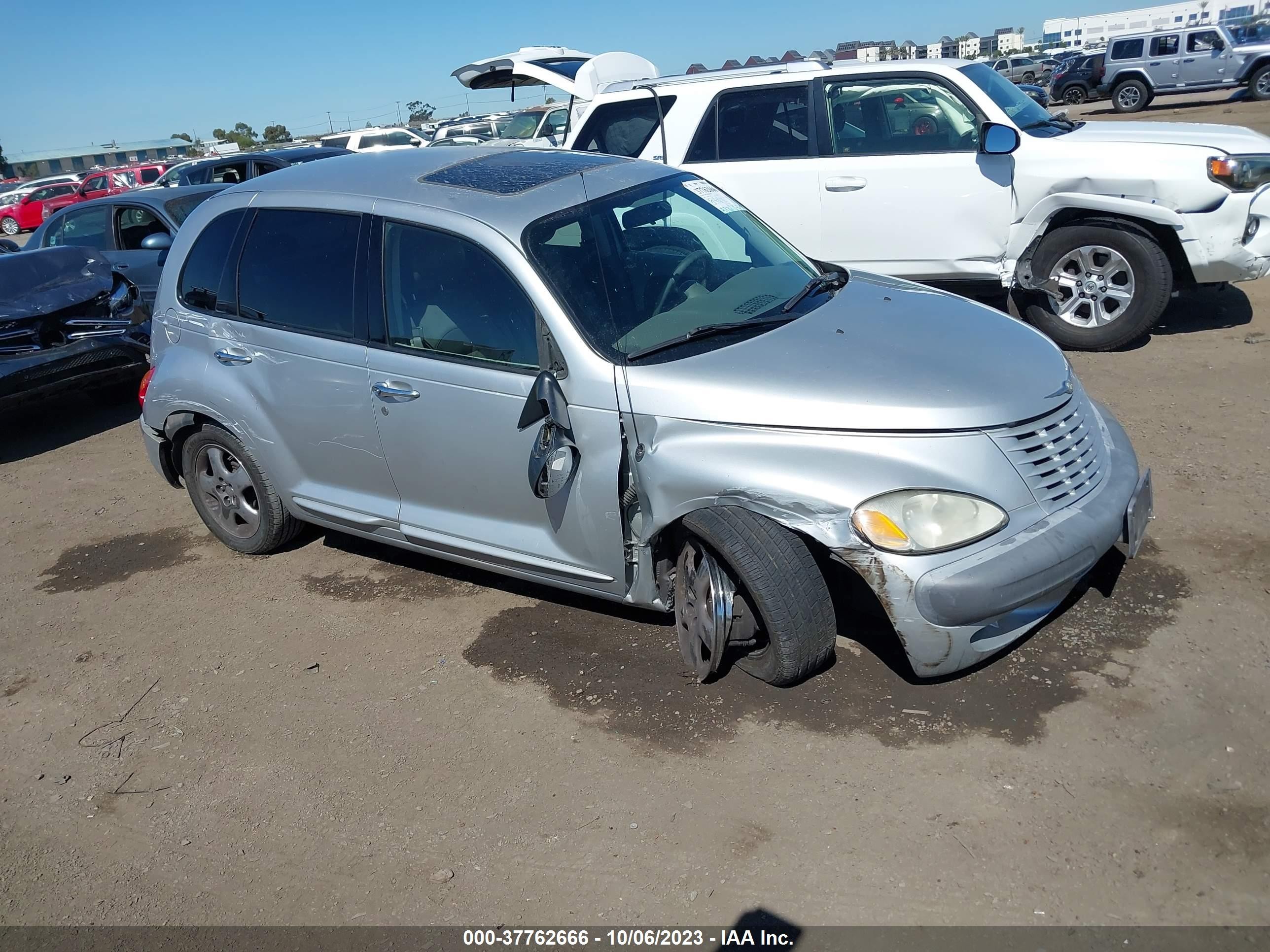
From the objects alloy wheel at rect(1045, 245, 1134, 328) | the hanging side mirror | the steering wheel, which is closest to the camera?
the hanging side mirror

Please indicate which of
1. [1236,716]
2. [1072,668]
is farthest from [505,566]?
[1236,716]

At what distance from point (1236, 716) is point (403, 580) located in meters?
3.45

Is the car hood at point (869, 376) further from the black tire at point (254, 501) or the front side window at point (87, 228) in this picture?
the front side window at point (87, 228)

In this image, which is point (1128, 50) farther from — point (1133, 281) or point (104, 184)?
point (104, 184)

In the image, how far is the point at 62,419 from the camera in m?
8.27

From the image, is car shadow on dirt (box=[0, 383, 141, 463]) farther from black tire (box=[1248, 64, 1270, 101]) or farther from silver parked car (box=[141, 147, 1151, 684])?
black tire (box=[1248, 64, 1270, 101])

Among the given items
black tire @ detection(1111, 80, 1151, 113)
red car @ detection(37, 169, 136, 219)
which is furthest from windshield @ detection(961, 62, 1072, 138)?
red car @ detection(37, 169, 136, 219)

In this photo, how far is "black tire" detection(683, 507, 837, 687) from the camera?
318 cm

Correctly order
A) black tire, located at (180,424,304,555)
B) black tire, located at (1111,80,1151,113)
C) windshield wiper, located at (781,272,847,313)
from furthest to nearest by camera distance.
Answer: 1. black tire, located at (1111,80,1151,113)
2. black tire, located at (180,424,304,555)
3. windshield wiper, located at (781,272,847,313)

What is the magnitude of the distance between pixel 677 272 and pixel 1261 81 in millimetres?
27828

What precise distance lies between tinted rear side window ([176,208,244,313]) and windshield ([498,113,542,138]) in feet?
48.5

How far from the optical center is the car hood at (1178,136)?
633 cm

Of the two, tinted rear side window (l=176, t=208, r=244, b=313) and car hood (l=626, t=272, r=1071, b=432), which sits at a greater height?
tinted rear side window (l=176, t=208, r=244, b=313)

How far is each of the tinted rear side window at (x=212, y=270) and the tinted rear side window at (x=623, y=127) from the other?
367cm
